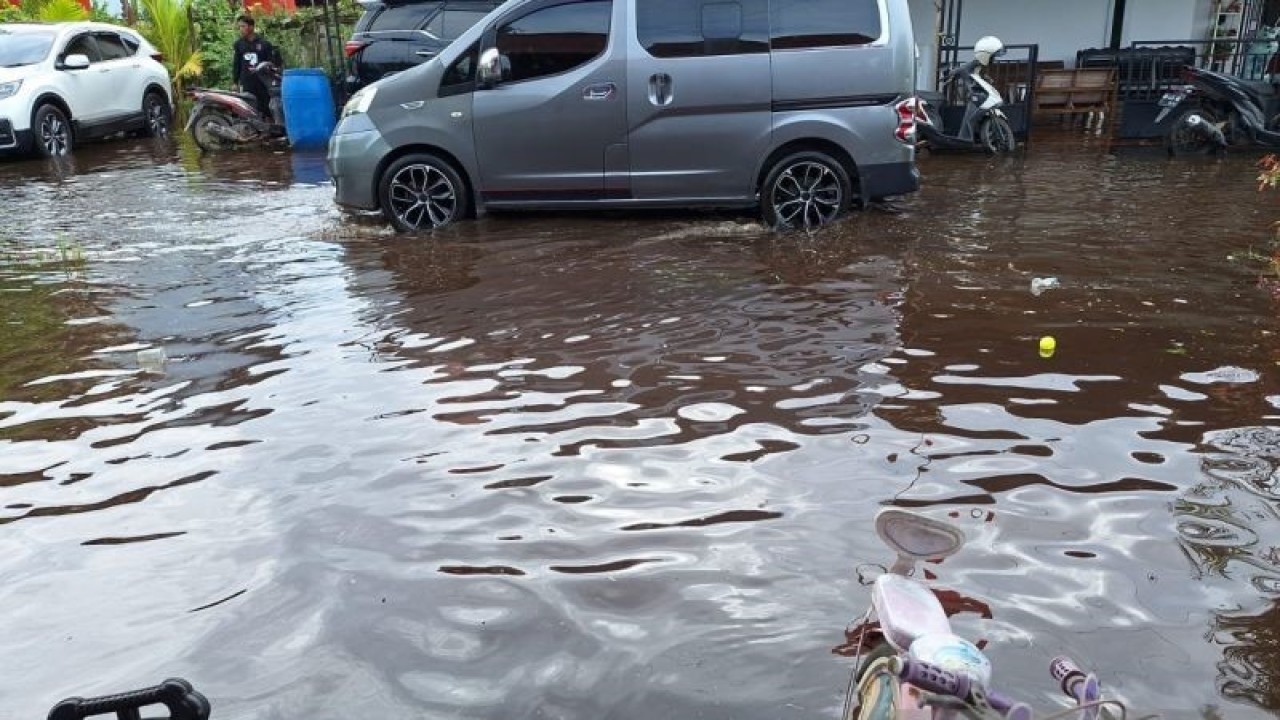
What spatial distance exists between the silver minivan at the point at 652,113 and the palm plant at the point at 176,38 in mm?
11549

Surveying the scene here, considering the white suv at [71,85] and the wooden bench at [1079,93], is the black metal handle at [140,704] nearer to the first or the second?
the white suv at [71,85]

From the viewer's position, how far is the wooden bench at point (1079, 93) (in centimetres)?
1390

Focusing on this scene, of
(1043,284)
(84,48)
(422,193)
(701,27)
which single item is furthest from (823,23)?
(84,48)

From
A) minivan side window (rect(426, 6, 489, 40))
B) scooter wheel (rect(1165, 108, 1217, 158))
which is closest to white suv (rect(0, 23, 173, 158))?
minivan side window (rect(426, 6, 489, 40))

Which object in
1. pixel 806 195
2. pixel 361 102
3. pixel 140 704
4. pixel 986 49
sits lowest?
pixel 806 195

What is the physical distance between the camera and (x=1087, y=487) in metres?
3.66

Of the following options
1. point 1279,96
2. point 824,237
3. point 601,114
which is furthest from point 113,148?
point 1279,96

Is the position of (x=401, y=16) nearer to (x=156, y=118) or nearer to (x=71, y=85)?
(x=71, y=85)

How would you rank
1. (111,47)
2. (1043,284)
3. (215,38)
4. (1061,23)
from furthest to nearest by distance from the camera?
1. (215,38)
2. (1061,23)
3. (111,47)
4. (1043,284)

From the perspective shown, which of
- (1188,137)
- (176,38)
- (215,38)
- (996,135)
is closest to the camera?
(1188,137)

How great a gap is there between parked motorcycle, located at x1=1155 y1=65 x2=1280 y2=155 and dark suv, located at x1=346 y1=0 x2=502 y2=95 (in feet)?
28.4

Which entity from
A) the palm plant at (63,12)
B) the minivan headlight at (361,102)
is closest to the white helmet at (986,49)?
the minivan headlight at (361,102)

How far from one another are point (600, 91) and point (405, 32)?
16.4 ft

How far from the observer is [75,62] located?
13484 millimetres
